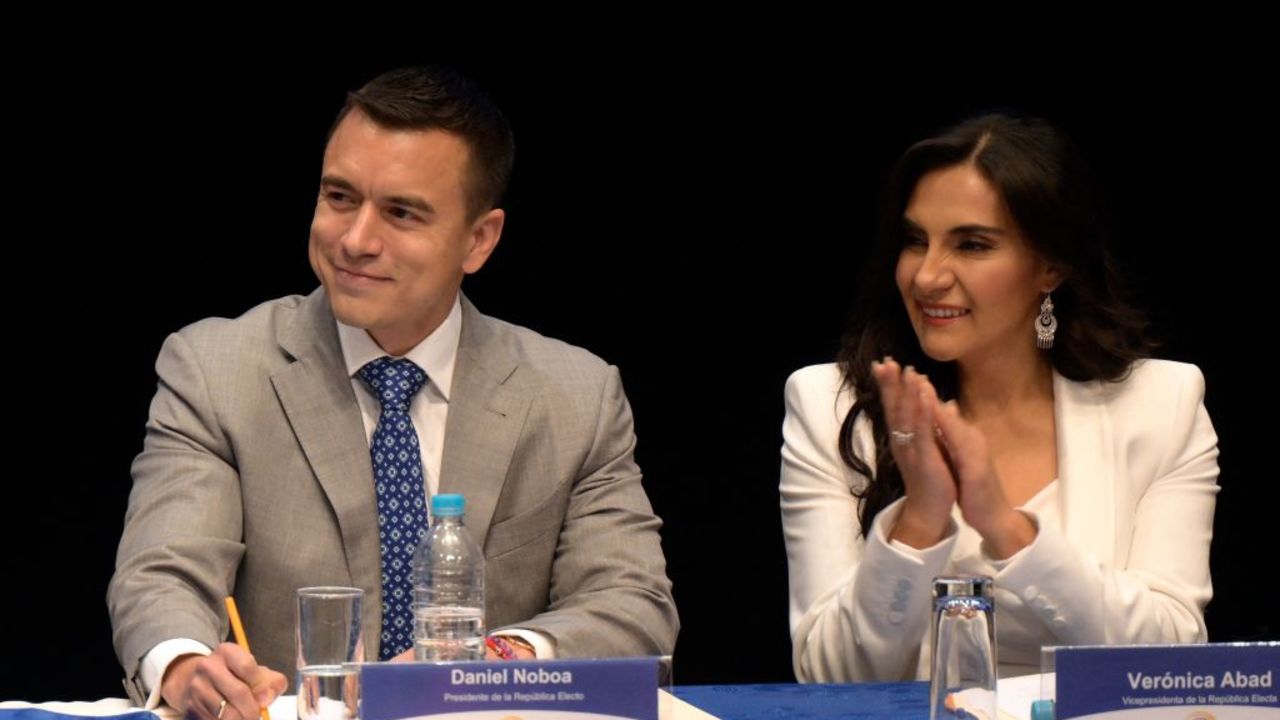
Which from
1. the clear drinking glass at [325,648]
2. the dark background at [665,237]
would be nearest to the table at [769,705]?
the clear drinking glass at [325,648]

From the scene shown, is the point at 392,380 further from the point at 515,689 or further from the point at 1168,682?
the point at 1168,682

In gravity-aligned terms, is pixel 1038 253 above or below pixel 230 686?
above

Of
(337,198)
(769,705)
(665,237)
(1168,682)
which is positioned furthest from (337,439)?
(665,237)

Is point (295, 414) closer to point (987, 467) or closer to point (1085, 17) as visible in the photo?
point (987, 467)

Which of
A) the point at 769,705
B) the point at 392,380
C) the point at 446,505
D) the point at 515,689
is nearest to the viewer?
the point at 515,689

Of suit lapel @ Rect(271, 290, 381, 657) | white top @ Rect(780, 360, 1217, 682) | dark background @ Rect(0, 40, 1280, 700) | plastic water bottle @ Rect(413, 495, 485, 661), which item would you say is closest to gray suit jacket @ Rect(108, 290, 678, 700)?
suit lapel @ Rect(271, 290, 381, 657)

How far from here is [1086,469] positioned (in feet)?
10.2

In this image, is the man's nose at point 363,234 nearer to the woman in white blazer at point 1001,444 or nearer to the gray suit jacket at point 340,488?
the gray suit jacket at point 340,488

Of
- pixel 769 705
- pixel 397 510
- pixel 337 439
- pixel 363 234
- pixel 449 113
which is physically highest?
pixel 449 113

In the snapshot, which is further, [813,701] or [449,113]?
[449,113]

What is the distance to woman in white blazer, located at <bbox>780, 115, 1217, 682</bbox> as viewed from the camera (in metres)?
2.87

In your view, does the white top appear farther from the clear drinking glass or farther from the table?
the clear drinking glass

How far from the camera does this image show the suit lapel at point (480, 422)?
2.90 meters

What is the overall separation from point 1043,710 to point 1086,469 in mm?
1079
